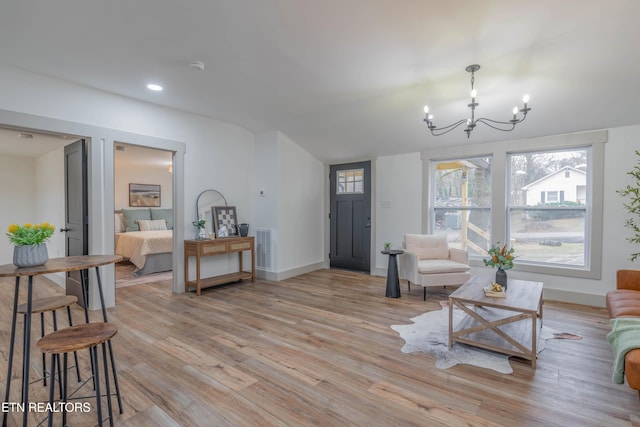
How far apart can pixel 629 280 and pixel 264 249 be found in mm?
4674

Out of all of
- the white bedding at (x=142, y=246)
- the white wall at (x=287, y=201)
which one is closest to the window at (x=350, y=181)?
the white wall at (x=287, y=201)

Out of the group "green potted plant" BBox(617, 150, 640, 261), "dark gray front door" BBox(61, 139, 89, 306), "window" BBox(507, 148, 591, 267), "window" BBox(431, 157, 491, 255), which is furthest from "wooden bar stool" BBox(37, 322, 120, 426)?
"green potted plant" BBox(617, 150, 640, 261)

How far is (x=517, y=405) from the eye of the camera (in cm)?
196

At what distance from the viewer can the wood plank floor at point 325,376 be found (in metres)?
1.86

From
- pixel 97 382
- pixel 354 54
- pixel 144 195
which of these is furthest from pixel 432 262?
pixel 144 195

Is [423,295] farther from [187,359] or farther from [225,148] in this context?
[225,148]

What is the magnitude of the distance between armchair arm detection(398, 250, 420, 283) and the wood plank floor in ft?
2.08

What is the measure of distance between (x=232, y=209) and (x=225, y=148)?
1.01 metres

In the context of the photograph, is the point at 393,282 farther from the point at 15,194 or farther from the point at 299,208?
the point at 15,194

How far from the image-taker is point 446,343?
9.20 ft

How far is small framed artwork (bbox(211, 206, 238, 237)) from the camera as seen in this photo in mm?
4848

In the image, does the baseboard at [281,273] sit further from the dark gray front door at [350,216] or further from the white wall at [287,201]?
the dark gray front door at [350,216]

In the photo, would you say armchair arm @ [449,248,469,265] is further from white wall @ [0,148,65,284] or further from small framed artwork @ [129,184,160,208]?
Answer: small framed artwork @ [129,184,160,208]

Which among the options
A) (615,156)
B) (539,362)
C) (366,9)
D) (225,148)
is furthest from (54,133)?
(615,156)
